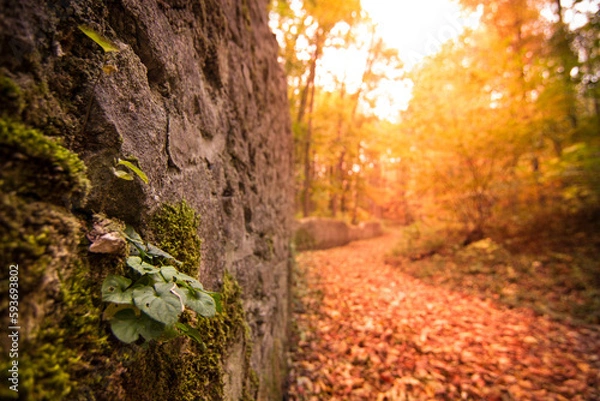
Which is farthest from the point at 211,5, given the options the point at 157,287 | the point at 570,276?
the point at 570,276

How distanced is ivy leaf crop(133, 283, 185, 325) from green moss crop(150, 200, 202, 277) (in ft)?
0.87

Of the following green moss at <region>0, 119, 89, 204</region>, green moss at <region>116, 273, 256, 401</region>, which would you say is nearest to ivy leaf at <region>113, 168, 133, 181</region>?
green moss at <region>0, 119, 89, 204</region>

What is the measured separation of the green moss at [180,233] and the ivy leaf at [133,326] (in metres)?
0.29

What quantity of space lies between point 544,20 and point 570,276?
273 inches

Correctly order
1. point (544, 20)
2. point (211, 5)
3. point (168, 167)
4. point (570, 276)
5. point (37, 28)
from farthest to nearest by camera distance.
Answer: point (544, 20) → point (570, 276) → point (211, 5) → point (168, 167) → point (37, 28)

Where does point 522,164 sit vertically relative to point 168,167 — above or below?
above

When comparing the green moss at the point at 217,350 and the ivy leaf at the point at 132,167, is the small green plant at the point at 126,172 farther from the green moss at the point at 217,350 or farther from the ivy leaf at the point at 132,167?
the green moss at the point at 217,350

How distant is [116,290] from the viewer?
0.62 metres

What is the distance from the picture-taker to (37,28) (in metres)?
0.55

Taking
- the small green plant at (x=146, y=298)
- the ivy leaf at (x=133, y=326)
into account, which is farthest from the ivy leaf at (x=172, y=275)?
the ivy leaf at (x=133, y=326)

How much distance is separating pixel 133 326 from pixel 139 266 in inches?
5.6

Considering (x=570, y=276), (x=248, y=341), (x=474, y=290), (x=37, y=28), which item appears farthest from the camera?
(x=474, y=290)

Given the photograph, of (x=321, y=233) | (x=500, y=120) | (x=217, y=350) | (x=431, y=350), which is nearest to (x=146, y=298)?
(x=217, y=350)

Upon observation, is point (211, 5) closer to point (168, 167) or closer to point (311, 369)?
point (168, 167)
